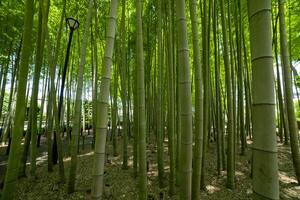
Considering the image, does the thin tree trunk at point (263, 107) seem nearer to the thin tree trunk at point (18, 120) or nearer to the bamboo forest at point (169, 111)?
the bamboo forest at point (169, 111)

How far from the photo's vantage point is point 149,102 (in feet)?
21.6

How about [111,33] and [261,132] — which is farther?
[111,33]

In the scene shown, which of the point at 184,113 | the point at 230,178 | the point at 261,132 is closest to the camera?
the point at 261,132

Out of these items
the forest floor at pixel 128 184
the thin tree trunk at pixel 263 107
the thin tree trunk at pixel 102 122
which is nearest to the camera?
the thin tree trunk at pixel 263 107

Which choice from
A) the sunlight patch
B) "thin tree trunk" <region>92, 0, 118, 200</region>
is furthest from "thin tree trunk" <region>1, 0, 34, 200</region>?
the sunlight patch

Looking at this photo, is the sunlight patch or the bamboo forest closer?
the bamboo forest

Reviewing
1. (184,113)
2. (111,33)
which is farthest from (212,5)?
(184,113)

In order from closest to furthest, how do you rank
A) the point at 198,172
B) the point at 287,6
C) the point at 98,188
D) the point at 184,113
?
the point at 184,113 < the point at 98,188 < the point at 198,172 < the point at 287,6

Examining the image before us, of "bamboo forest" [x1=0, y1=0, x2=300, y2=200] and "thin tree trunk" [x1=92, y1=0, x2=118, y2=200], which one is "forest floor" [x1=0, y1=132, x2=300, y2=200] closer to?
"bamboo forest" [x1=0, y1=0, x2=300, y2=200]

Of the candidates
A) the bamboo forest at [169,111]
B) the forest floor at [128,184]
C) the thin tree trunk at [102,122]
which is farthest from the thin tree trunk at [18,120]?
the forest floor at [128,184]

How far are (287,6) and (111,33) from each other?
587 cm

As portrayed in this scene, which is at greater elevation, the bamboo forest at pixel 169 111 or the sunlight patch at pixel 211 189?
the bamboo forest at pixel 169 111

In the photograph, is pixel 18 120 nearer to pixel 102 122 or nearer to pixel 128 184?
pixel 102 122

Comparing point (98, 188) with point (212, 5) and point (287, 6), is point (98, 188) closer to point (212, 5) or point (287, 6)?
point (212, 5)
